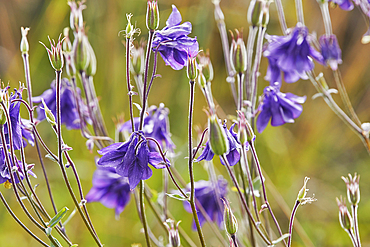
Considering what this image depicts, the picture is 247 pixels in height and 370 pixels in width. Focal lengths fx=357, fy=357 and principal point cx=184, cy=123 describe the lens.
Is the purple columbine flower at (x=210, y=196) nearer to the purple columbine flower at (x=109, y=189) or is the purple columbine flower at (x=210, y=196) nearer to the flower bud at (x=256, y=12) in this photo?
the purple columbine flower at (x=109, y=189)

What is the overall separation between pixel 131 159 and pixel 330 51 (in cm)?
50

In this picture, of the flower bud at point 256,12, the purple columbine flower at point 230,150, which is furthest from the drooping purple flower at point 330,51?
the purple columbine flower at point 230,150

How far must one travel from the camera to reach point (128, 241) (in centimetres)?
135

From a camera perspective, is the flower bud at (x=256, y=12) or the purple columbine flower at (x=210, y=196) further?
the purple columbine flower at (x=210, y=196)

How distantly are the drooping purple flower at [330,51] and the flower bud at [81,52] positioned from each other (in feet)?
1.62

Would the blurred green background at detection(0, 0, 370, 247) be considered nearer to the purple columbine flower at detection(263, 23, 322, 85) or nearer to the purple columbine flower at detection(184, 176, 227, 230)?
the purple columbine flower at detection(184, 176, 227, 230)

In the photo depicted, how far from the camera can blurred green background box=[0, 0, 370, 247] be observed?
1383 mm

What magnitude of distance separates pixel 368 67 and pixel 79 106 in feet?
5.09

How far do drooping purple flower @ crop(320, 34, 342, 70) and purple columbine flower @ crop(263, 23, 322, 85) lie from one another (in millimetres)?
26

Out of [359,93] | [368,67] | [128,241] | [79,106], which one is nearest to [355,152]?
[359,93]

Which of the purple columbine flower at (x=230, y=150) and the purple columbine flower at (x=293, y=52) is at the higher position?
the purple columbine flower at (x=293, y=52)

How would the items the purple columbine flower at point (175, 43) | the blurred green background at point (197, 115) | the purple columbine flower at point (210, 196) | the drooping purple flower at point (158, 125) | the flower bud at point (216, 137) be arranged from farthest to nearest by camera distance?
1. the blurred green background at point (197, 115)
2. the purple columbine flower at point (210, 196)
3. the drooping purple flower at point (158, 125)
4. the purple columbine flower at point (175, 43)
5. the flower bud at point (216, 137)

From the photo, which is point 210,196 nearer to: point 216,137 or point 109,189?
point 109,189

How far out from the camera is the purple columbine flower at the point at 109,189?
2.69 feet
